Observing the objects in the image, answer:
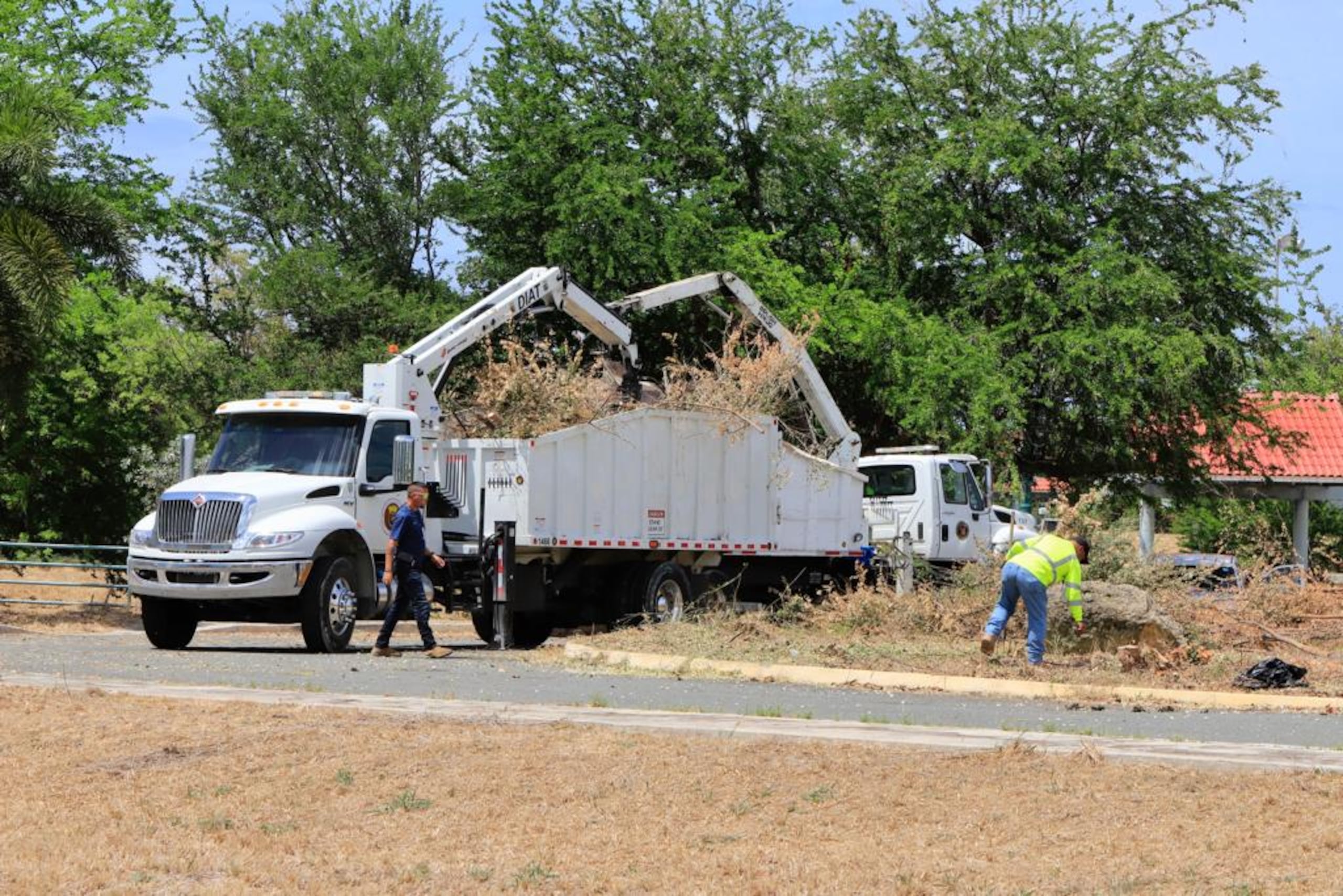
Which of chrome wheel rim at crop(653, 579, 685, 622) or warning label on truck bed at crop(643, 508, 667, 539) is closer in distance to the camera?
chrome wheel rim at crop(653, 579, 685, 622)

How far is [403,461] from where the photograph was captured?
19.4m

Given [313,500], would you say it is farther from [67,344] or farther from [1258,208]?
[1258,208]

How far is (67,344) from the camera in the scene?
31000 mm

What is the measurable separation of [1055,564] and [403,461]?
22.8 feet

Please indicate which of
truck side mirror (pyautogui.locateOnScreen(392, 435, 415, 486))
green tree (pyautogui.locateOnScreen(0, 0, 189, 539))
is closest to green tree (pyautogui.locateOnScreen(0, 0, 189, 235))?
green tree (pyautogui.locateOnScreen(0, 0, 189, 539))

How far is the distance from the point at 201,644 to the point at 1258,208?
23009mm

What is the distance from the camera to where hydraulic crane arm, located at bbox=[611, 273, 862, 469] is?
25141mm

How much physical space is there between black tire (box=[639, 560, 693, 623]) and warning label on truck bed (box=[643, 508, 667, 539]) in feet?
1.24

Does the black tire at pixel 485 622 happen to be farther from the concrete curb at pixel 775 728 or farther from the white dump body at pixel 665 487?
the concrete curb at pixel 775 728

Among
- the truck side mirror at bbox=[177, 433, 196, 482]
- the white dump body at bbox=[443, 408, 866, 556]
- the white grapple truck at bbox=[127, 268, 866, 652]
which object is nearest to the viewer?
the white grapple truck at bbox=[127, 268, 866, 652]

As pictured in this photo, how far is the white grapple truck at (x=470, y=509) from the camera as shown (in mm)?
18891

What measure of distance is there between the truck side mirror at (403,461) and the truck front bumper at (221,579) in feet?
4.48

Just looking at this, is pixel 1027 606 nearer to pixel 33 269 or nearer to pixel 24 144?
pixel 33 269

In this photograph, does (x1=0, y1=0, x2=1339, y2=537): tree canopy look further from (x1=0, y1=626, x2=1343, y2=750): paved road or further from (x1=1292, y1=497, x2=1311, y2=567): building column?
Result: (x1=0, y1=626, x2=1343, y2=750): paved road
